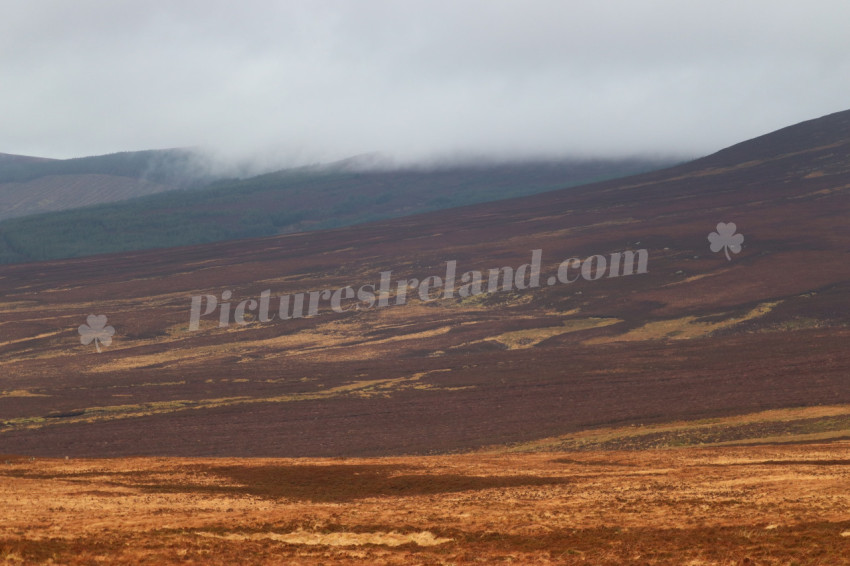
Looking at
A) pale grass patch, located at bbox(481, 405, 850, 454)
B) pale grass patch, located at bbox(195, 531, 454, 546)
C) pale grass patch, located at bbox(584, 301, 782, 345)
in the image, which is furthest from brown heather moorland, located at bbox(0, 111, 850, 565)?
pale grass patch, located at bbox(584, 301, 782, 345)

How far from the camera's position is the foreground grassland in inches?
622

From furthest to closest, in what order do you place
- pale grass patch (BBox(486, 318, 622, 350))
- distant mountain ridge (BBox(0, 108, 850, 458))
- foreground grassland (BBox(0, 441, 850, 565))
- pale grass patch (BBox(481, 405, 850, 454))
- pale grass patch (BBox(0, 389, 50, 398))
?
1. pale grass patch (BBox(486, 318, 622, 350))
2. pale grass patch (BBox(0, 389, 50, 398))
3. distant mountain ridge (BBox(0, 108, 850, 458))
4. pale grass patch (BBox(481, 405, 850, 454))
5. foreground grassland (BBox(0, 441, 850, 565))

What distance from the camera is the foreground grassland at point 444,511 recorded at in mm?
15805

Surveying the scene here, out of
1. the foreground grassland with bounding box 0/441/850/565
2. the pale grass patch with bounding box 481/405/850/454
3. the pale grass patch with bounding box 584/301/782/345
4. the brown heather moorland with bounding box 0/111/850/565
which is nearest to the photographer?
the foreground grassland with bounding box 0/441/850/565

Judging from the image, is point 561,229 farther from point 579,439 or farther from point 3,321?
point 579,439

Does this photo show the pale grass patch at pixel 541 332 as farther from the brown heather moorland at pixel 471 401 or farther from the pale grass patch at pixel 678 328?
the pale grass patch at pixel 678 328

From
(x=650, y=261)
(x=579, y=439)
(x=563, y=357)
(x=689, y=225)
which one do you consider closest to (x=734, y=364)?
(x=563, y=357)

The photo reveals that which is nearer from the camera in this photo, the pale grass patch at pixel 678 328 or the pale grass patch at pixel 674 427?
the pale grass patch at pixel 674 427

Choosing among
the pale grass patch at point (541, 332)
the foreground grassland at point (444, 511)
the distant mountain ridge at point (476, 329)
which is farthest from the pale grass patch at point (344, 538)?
the pale grass patch at point (541, 332)

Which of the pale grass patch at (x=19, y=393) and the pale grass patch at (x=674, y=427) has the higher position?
the pale grass patch at (x=19, y=393)

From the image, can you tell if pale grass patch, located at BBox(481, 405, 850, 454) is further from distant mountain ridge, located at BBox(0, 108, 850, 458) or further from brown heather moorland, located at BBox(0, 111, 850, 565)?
distant mountain ridge, located at BBox(0, 108, 850, 458)

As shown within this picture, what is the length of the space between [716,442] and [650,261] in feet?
205

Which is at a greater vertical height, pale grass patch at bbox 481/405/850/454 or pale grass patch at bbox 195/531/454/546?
pale grass patch at bbox 195/531/454/546

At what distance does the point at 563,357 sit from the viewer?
2329 inches
